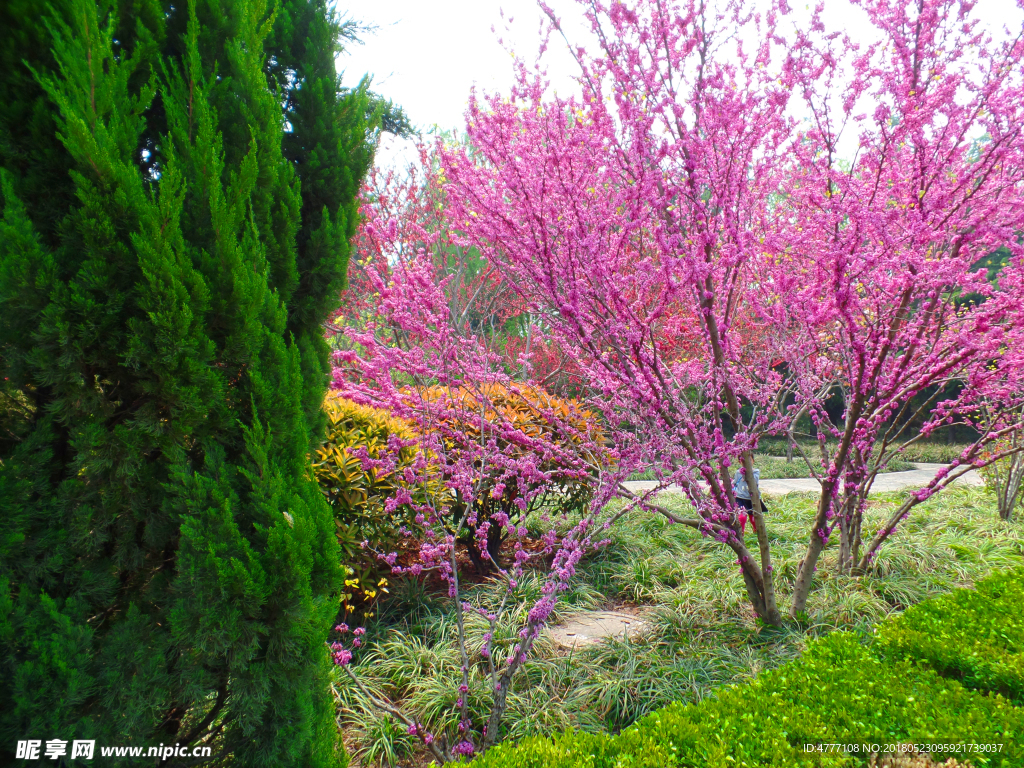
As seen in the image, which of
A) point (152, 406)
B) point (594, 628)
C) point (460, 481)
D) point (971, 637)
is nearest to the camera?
point (152, 406)

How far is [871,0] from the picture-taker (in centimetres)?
302

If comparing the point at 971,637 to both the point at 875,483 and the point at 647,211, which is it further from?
the point at 875,483

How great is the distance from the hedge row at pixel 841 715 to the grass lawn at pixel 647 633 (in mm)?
296

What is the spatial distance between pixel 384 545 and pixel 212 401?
2421 millimetres

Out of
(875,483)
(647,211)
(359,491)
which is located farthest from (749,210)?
(875,483)

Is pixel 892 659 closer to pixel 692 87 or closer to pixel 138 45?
pixel 692 87

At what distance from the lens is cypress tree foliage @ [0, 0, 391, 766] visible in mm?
1402

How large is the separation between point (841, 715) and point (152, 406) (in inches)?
103

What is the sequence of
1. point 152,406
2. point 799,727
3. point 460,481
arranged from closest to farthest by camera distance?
point 152,406
point 799,727
point 460,481

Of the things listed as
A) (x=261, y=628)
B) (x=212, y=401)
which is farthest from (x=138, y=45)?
(x=261, y=628)

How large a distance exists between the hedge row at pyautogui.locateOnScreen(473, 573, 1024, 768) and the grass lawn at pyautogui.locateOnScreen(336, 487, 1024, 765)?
0.30 m

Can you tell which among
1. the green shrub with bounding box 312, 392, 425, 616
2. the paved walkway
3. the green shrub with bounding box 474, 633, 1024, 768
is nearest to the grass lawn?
the green shrub with bounding box 474, 633, 1024, 768

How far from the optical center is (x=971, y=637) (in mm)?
2439

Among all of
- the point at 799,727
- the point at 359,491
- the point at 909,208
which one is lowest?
the point at 799,727
